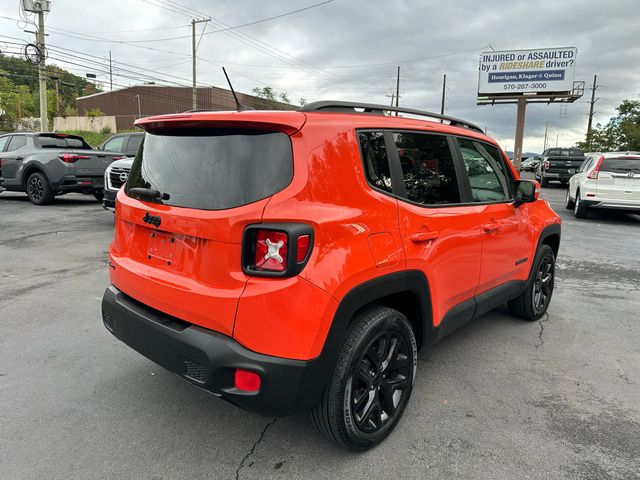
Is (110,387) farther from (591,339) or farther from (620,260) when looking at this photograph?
(620,260)

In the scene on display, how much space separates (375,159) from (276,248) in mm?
835

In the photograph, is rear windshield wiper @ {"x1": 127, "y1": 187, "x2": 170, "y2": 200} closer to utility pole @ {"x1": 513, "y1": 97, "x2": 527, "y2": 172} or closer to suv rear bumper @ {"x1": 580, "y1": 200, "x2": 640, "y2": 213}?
suv rear bumper @ {"x1": 580, "y1": 200, "x2": 640, "y2": 213}

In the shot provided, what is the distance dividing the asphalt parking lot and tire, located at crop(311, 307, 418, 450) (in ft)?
0.49

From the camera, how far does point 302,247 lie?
205 centimetres

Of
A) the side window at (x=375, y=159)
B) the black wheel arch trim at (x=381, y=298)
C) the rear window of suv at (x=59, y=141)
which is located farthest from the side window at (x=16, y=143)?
the black wheel arch trim at (x=381, y=298)

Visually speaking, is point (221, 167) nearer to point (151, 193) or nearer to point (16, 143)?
point (151, 193)

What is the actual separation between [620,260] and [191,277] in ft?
24.0

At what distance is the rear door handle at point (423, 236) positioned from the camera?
8.64 ft

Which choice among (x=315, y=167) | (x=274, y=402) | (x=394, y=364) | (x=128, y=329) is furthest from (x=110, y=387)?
(x=315, y=167)

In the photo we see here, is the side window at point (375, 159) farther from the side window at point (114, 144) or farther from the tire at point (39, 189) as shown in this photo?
the side window at point (114, 144)

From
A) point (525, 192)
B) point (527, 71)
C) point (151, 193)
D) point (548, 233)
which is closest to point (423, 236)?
point (151, 193)

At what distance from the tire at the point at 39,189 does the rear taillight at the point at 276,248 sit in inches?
426

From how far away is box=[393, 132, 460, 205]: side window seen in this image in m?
2.74

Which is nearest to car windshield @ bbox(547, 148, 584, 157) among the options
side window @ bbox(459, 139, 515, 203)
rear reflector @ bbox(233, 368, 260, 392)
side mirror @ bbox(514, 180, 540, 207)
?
side mirror @ bbox(514, 180, 540, 207)
